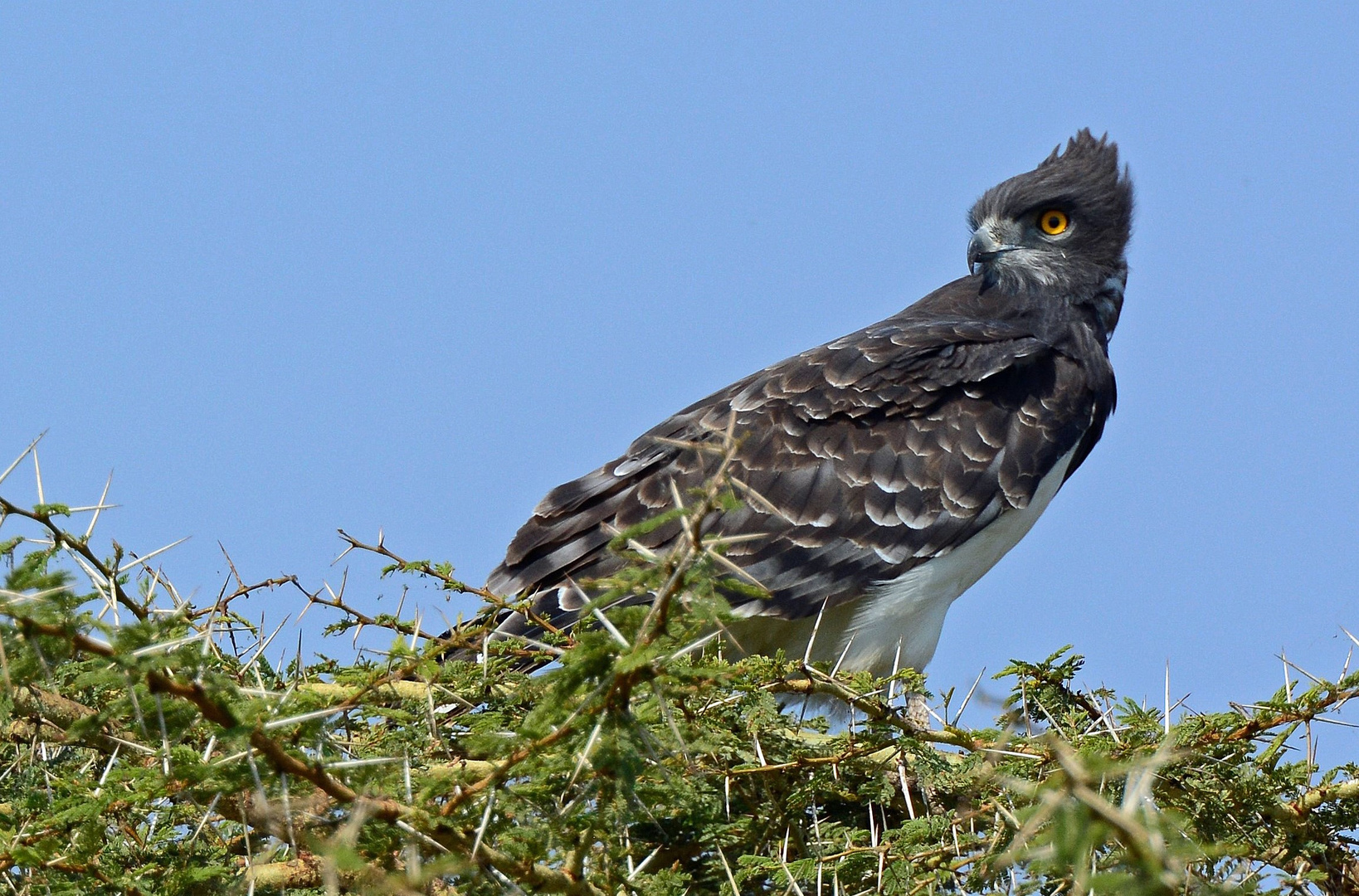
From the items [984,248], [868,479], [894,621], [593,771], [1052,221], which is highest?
[1052,221]

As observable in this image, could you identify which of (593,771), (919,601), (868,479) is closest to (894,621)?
(919,601)

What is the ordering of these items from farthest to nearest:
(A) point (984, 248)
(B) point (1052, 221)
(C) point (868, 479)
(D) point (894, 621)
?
1. (B) point (1052, 221)
2. (A) point (984, 248)
3. (C) point (868, 479)
4. (D) point (894, 621)

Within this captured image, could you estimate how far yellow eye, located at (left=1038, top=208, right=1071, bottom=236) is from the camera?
8344 mm

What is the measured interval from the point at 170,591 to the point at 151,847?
0.67 m

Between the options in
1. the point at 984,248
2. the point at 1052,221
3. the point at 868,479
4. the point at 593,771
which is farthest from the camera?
the point at 1052,221

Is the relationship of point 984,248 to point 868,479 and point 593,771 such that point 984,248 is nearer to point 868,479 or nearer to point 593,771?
point 868,479

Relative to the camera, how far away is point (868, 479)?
684cm

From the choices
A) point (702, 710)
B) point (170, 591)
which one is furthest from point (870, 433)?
point (170, 591)

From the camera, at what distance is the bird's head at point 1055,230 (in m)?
8.09

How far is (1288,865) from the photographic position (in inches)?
154

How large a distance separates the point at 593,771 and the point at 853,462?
14.6 ft

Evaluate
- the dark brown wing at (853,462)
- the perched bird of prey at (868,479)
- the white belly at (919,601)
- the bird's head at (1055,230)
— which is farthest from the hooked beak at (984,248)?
the white belly at (919,601)

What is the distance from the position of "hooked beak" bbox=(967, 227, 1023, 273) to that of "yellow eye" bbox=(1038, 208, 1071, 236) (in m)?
0.25

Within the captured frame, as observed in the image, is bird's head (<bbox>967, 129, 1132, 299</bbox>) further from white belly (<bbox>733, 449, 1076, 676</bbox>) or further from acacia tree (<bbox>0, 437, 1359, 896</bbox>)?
acacia tree (<bbox>0, 437, 1359, 896</bbox>)
